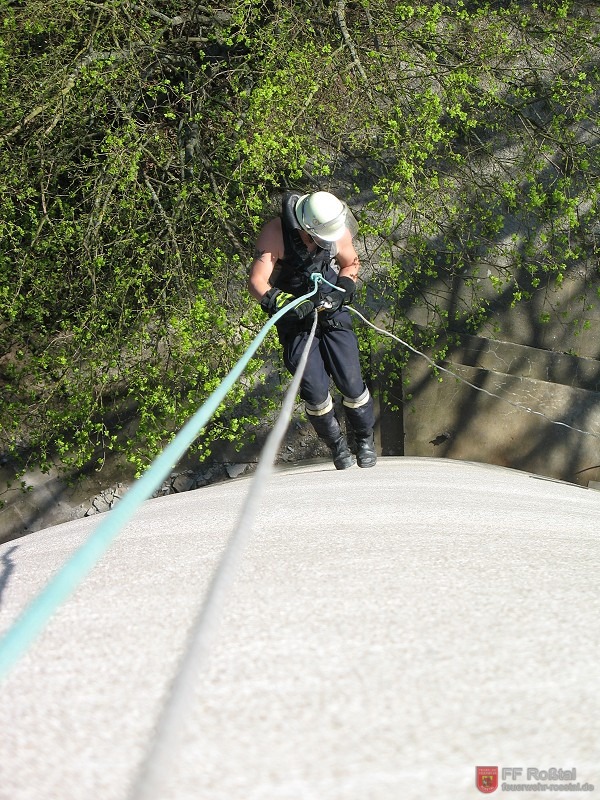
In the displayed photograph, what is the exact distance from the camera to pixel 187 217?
15.8 feet

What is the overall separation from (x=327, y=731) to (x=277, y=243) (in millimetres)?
2673

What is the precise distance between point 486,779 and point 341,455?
3.14 meters

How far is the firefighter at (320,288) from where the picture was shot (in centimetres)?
329

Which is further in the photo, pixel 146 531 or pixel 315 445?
pixel 315 445

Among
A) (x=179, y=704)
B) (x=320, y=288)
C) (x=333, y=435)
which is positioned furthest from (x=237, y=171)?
(x=179, y=704)

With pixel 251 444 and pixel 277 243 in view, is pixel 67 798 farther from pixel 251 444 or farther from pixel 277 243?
pixel 251 444

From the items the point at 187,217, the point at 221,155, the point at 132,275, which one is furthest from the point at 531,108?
the point at 132,275

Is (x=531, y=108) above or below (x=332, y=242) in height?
above

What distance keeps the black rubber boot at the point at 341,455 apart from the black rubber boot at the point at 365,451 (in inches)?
3.0

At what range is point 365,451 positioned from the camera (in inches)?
162

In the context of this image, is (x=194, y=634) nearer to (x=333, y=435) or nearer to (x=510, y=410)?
(x=333, y=435)

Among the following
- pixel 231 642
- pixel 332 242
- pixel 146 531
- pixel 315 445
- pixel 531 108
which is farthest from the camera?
pixel 315 445

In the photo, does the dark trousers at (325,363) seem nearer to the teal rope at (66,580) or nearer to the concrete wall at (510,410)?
the concrete wall at (510,410)

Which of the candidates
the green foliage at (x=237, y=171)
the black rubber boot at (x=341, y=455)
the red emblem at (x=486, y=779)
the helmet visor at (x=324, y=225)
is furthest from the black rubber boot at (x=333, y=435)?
the red emblem at (x=486, y=779)
